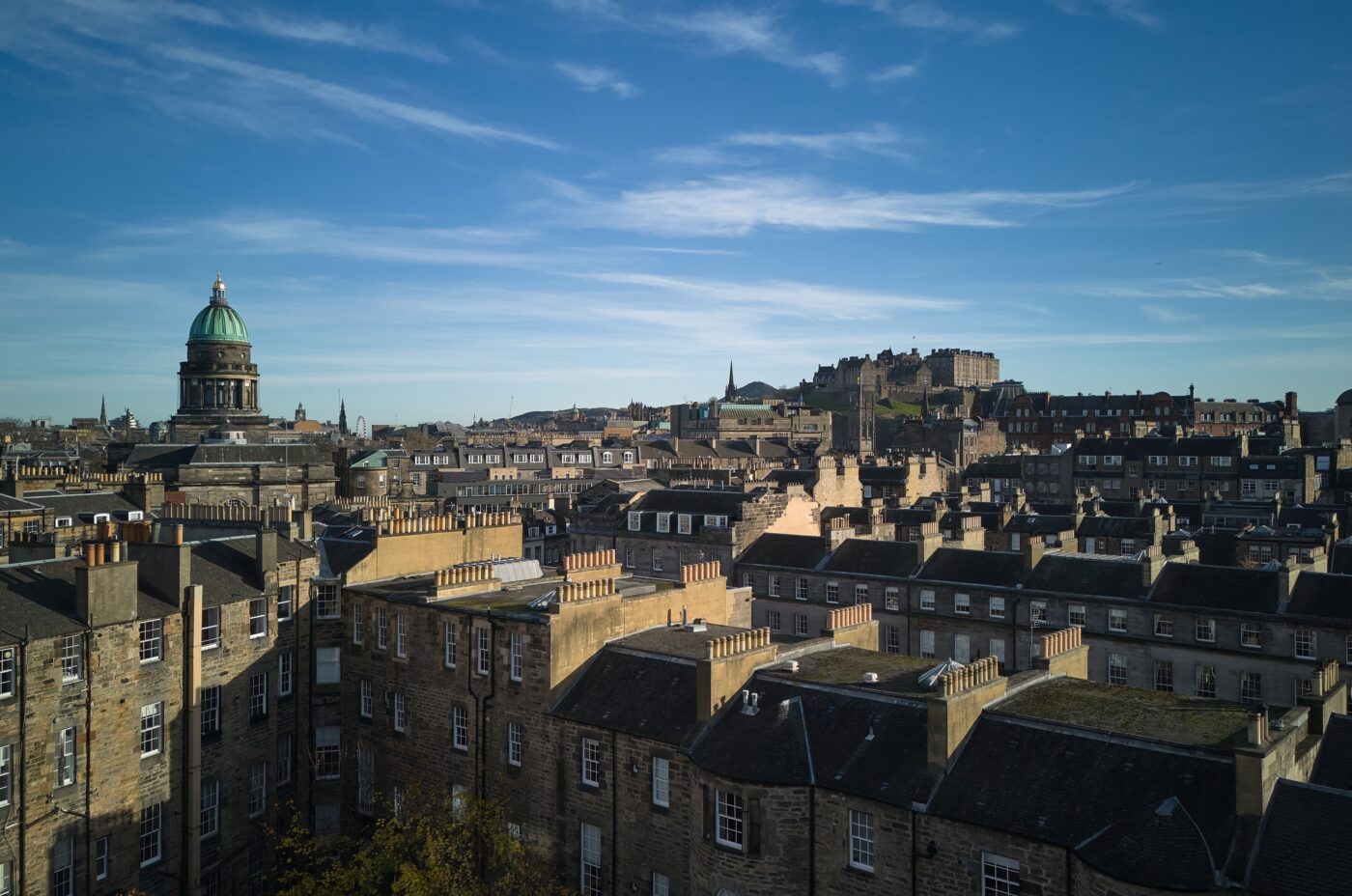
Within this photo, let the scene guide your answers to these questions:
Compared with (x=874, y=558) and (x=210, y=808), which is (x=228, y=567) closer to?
(x=210, y=808)

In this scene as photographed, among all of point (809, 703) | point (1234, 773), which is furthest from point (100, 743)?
point (1234, 773)

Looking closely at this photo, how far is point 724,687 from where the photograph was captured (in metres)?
23.8

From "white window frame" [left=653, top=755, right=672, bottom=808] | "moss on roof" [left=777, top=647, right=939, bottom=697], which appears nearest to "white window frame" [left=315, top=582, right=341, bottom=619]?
"white window frame" [left=653, top=755, right=672, bottom=808]

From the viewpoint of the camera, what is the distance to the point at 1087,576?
45.6 m

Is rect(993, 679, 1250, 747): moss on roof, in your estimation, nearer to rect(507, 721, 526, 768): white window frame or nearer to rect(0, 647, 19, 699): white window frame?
rect(507, 721, 526, 768): white window frame

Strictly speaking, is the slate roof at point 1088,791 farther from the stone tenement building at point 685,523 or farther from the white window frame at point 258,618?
the stone tenement building at point 685,523

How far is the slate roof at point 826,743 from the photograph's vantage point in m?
20.2

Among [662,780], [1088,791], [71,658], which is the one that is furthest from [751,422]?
[1088,791]

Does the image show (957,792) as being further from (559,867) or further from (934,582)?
(934,582)

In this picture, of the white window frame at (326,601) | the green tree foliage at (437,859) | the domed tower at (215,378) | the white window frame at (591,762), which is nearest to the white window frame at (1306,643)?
the white window frame at (591,762)

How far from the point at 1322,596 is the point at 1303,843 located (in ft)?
93.8

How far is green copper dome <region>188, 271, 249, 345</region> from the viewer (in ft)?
284

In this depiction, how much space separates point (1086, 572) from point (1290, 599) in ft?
26.8

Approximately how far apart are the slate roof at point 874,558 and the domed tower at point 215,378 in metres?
55.4
